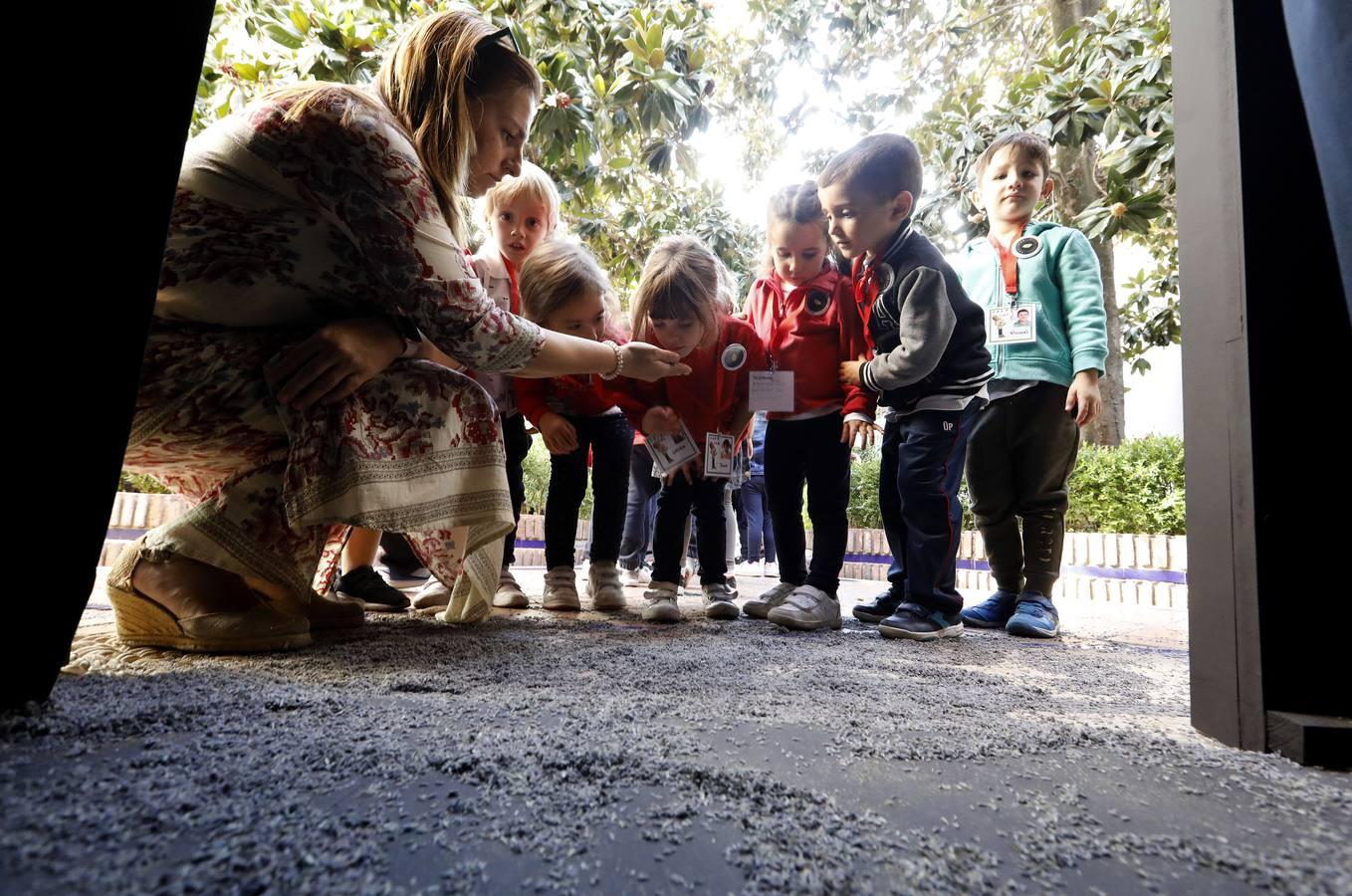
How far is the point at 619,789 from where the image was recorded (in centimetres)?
58

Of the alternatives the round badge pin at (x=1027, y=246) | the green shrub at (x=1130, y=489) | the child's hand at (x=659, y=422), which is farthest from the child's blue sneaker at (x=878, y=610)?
the green shrub at (x=1130, y=489)

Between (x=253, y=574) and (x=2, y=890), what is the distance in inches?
35.5

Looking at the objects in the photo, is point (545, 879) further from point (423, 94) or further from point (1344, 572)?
point (423, 94)

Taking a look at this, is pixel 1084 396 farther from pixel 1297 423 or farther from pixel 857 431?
pixel 1297 423

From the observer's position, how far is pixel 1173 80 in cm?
90

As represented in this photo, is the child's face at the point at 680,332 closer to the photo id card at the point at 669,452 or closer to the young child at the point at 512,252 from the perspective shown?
the photo id card at the point at 669,452

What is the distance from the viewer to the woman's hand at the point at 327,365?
1.17 meters

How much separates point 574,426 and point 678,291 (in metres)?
0.52

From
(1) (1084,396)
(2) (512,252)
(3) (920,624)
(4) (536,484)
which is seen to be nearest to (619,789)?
(3) (920,624)

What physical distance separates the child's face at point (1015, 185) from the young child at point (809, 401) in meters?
0.61

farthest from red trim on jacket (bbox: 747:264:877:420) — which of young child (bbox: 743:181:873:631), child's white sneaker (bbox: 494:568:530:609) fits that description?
child's white sneaker (bbox: 494:568:530:609)

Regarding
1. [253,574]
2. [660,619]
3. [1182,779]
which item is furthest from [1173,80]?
[253,574]

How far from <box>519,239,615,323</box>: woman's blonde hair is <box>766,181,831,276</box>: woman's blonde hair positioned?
0.59 meters

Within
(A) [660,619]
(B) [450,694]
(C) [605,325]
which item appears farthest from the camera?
(C) [605,325]
